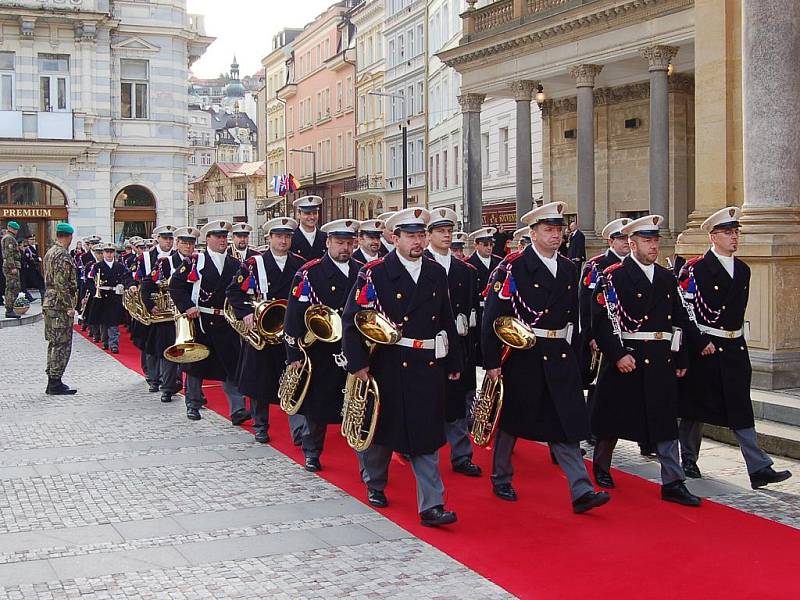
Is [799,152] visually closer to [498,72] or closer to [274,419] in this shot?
[274,419]

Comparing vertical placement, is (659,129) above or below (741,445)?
above

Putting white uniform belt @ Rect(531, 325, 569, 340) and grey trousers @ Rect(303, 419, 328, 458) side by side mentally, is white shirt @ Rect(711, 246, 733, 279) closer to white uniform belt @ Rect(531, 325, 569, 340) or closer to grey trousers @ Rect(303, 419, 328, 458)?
white uniform belt @ Rect(531, 325, 569, 340)

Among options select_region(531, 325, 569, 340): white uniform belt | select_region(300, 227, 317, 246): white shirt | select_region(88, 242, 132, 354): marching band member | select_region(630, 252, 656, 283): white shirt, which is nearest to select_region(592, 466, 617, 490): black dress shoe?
select_region(531, 325, 569, 340): white uniform belt

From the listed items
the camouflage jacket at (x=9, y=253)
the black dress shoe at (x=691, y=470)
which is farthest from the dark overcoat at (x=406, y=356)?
the camouflage jacket at (x=9, y=253)

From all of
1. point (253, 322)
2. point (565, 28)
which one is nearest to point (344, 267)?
point (253, 322)

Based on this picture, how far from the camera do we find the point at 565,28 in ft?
97.5

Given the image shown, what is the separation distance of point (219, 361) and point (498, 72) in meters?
23.0

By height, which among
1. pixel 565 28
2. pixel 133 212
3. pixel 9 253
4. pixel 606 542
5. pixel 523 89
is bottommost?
pixel 606 542

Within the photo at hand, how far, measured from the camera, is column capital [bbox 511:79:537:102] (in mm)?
32281

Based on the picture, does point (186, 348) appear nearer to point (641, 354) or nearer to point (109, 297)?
point (641, 354)

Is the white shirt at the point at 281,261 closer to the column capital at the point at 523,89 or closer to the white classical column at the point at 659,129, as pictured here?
the white classical column at the point at 659,129

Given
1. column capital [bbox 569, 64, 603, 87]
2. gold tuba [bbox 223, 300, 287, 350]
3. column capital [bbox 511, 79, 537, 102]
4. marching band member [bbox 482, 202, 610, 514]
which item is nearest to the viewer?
marching band member [bbox 482, 202, 610, 514]

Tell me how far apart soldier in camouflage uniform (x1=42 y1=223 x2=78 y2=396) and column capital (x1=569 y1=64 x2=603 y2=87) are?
18.1m

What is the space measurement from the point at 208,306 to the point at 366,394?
188 inches
